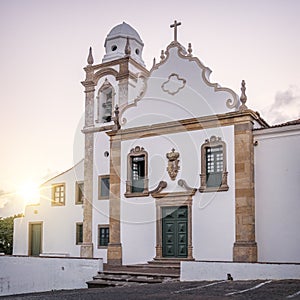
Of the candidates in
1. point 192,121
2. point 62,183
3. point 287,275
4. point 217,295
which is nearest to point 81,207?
point 62,183

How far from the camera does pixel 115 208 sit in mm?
21750

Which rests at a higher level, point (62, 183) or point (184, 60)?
point (184, 60)

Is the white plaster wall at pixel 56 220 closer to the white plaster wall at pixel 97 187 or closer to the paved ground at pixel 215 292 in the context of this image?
the white plaster wall at pixel 97 187

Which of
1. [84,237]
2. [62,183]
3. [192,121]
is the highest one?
[192,121]

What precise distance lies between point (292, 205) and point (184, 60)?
6.94 metres

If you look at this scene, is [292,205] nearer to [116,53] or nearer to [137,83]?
[137,83]

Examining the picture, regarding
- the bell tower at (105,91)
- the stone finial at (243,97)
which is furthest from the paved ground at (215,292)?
the bell tower at (105,91)

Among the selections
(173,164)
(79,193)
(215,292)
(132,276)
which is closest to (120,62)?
(79,193)

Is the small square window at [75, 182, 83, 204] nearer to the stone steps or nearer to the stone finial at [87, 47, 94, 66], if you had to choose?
the stone finial at [87, 47, 94, 66]

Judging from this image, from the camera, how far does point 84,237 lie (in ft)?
81.4

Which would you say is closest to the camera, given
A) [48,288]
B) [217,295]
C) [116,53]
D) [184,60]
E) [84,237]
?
[217,295]

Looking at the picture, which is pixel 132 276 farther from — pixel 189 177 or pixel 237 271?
pixel 189 177

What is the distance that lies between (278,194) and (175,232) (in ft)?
13.6

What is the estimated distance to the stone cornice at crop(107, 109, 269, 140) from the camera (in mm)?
19234
